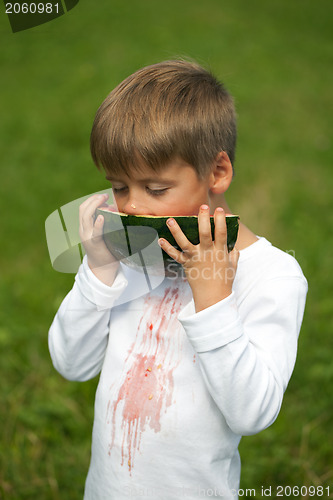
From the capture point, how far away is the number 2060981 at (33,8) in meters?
2.44

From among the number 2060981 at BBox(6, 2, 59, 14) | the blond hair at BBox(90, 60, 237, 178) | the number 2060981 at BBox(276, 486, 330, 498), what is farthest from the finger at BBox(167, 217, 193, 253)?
the number 2060981 at BBox(276, 486, 330, 498)

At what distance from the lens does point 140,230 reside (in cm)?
180

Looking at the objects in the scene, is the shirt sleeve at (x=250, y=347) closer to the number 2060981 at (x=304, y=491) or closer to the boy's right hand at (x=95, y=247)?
the boy's right hand at (x=95, y=247)

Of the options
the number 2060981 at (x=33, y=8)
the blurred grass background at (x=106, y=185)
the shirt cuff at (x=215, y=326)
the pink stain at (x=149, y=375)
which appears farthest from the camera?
the blurred grass background at (x=106, y=185)

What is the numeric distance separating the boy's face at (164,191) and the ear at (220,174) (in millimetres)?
104

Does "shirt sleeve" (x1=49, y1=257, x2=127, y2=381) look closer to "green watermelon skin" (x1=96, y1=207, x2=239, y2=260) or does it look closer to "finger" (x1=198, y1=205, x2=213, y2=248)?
"green watermelon skin" (x1=96, y1=207, x2=239, y2=260)

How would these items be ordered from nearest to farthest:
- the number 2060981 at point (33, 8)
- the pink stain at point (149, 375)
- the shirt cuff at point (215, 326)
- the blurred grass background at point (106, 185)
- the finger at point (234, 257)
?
the shirt cuff at point (215, 326)
the finger at point (234, 257)
the pink stain at point (149, 375)
the number 2060981 at point (33, 8)
the blurred grass background at point (106, 185)

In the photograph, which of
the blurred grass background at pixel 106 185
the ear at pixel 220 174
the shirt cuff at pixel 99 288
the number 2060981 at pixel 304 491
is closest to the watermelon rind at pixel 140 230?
the shirt cuff at pixel 99 288

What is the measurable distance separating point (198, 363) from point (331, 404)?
2027 mm

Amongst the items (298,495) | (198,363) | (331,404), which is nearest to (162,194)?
(198,363)

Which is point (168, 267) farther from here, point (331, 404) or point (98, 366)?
point (331, 404)

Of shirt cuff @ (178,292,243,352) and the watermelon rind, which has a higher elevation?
the watermelon rind

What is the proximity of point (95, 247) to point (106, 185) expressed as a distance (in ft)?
13.6

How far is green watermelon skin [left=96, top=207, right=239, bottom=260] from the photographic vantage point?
1.74 metres
